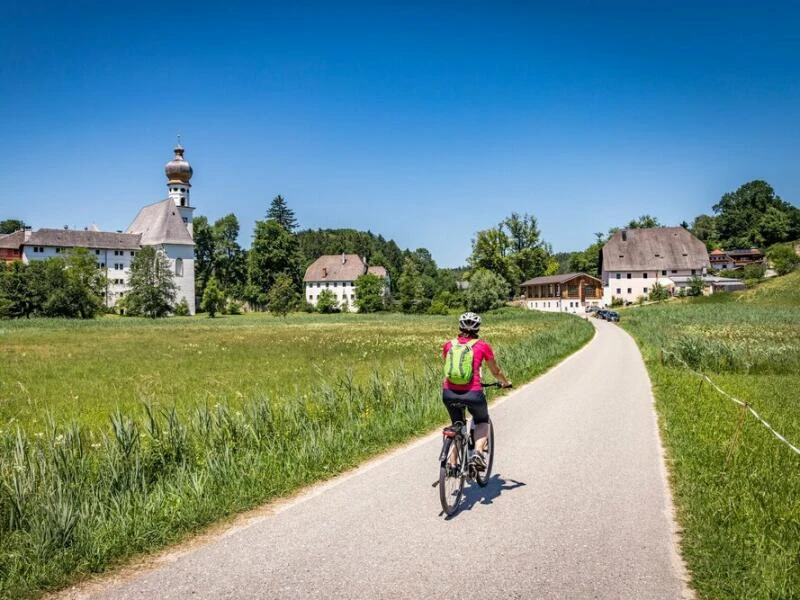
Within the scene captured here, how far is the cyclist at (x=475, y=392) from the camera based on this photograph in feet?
22.9

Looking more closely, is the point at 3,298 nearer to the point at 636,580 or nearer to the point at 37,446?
the point at 37,446

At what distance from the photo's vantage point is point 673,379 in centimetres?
1764

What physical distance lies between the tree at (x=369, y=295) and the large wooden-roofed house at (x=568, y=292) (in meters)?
26.7

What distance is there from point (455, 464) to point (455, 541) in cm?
98

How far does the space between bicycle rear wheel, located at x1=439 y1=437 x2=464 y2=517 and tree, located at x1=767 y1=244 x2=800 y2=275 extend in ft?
328

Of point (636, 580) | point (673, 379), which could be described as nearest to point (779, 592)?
point (636, 580)

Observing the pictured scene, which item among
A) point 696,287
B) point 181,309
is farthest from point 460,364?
point 181,309

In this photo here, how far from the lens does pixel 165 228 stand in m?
100

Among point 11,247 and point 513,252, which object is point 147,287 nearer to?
point 11,247

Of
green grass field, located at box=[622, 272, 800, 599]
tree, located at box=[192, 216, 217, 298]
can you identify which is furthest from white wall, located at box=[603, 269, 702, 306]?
green grass field, located at box=[622, 272, 800, 599]

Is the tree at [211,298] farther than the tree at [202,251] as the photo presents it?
No

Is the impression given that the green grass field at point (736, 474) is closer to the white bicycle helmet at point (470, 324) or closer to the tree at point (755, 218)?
the white bicycle helmet at point (470, 324)

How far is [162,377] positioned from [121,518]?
1518cm

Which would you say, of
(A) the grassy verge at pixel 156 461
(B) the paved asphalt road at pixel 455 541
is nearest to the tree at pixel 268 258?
(A) the grassy verge at pixel 156 461
